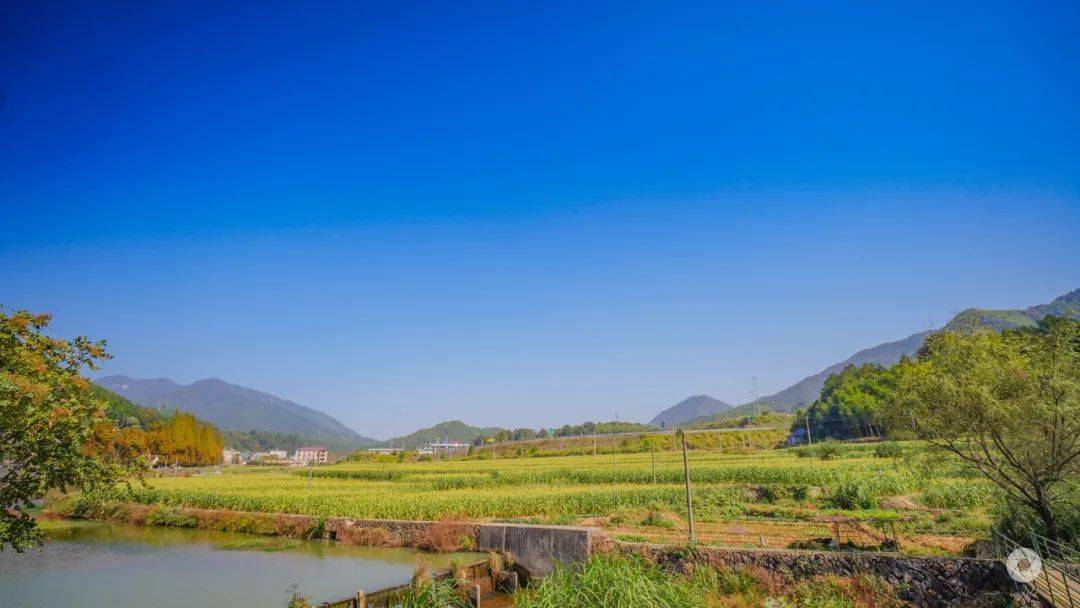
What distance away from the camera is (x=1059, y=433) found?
11.6 metres

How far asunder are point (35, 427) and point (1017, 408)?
19.1 metres

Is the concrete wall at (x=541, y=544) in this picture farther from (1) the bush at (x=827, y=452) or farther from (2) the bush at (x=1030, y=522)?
(1) the bush at (x=827, y=452)

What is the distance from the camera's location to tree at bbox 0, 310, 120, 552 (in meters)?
8.69

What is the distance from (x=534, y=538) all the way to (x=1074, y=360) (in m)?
14.3

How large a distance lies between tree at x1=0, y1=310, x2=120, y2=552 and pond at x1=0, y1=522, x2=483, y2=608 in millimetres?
8066

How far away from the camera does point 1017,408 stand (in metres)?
11.8

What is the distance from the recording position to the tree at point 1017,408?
1159 cm

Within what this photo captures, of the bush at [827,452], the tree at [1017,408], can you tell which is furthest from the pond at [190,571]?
the bush at [827,452]

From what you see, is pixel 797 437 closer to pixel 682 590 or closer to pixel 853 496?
pixel 853 496

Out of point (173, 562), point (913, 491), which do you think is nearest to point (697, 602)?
point (173, 562)

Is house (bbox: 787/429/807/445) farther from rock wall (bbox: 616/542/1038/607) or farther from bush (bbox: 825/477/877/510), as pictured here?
rock wall (bbox: 616/542/1038/607)

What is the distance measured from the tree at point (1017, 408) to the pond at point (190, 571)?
1535cm

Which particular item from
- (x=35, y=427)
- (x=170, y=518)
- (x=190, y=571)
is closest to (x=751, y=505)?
(x=190, y=571)

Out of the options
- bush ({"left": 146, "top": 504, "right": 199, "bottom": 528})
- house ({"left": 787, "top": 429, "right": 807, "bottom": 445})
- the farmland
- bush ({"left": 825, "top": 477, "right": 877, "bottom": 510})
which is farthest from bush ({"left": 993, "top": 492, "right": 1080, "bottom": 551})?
house ({"left": 787, "top": 429, "right": 807, "bottom": 445})
